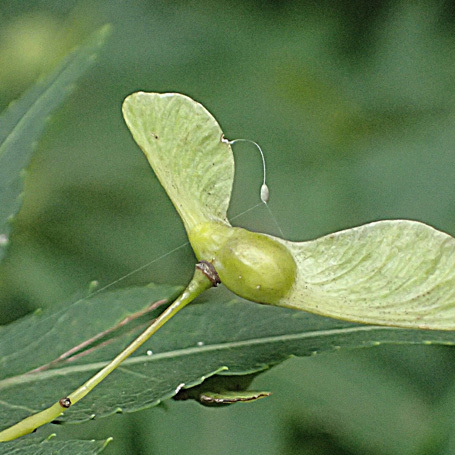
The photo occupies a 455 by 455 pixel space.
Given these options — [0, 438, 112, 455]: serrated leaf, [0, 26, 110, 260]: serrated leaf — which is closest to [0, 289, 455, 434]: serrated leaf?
[0, 438, 112, 455]: serrated leaf

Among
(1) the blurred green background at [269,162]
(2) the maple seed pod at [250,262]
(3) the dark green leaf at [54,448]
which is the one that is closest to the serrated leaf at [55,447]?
(3) the dark green leaf at [54,448]

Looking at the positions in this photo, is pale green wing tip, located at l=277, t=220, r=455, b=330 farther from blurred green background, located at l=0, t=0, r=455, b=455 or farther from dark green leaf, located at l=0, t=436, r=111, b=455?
blurred green background, located at l=0, t=0, r=455, b=455

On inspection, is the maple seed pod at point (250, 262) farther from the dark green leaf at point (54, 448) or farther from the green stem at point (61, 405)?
the dark green leaf at point (54, 448)

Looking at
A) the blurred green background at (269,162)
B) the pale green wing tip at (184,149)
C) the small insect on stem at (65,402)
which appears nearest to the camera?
the small insect on stem at (65,402)

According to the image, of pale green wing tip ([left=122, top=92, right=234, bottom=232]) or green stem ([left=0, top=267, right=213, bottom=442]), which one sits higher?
pale green wing tip ([left=122, top=92, right=234, bottom=232])

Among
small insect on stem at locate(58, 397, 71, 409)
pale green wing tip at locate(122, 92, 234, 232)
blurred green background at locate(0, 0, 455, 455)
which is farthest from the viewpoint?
blurred green background at locate(0, 0, 455, 455)

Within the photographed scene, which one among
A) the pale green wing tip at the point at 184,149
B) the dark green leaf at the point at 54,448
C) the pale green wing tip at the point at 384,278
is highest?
the pale green wing tip at the point at 184,149

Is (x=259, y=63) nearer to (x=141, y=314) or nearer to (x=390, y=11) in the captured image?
(x=390, y=11)

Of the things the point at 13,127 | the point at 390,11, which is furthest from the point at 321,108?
the point at 13,127
